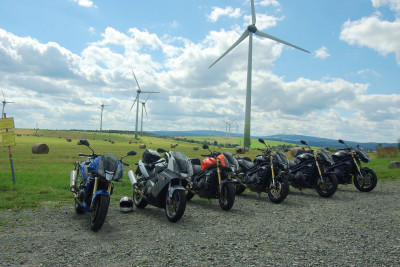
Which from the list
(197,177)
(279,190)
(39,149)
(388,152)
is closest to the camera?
(197,177)

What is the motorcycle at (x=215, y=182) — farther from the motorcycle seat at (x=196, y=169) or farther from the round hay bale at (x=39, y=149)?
the round hay bale at (x=39, y=149)

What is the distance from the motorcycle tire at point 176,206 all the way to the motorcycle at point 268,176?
3.58 metres

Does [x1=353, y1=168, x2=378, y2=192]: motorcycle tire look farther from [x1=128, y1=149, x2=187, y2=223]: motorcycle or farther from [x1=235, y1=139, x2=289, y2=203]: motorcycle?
[x1=128, y1=149, x2=187, y2=223]: motorcycle

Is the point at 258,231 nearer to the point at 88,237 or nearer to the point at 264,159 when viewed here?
the point at 88,237

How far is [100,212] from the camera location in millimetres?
5875

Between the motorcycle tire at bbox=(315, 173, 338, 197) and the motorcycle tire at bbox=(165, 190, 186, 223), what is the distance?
18.5 feet

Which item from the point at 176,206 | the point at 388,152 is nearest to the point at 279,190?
the point at 176,206

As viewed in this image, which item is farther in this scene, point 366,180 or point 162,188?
point 366,180

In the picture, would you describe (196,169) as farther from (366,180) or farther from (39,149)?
(39,149)

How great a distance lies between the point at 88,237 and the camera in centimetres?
574

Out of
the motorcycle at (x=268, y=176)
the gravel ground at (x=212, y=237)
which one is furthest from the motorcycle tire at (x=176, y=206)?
the motorcycle at (x=268, y=176)

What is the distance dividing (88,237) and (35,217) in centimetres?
224

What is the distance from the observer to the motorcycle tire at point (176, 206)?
6723 millimetres

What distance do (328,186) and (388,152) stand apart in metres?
19.3
